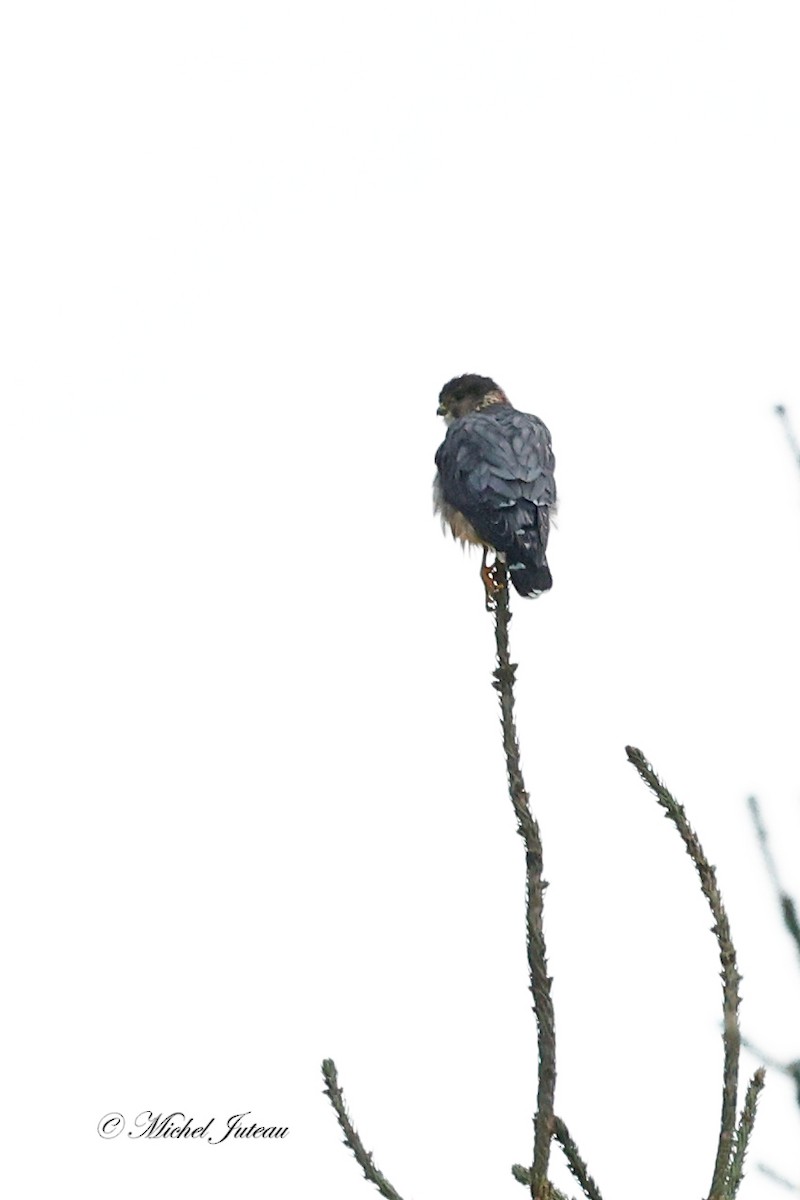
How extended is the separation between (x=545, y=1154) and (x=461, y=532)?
5273 mm

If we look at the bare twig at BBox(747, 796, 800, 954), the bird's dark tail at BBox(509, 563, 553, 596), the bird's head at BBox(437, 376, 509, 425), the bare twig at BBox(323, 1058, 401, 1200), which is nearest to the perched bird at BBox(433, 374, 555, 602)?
the bird's dark tail at BBox(509, 563, 553, 596)

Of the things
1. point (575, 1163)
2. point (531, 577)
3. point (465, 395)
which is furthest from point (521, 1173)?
point (465, 395)

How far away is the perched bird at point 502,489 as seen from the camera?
Result: 6668 mm

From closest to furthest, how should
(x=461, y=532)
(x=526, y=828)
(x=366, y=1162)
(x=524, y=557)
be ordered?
(x=366, y=1162)
(x=526, y=828)
(x=524, y=557)
(x=461, y=532)

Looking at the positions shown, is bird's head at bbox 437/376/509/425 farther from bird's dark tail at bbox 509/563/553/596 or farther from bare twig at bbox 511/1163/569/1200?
bare twig at bbox 511/1163/569/1200

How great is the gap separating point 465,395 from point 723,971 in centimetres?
697

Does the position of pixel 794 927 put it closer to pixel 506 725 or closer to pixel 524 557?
pixel 506 725

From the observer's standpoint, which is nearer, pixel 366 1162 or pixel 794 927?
pixel 366 1162

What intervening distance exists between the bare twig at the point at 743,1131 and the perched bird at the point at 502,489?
387 centimetres

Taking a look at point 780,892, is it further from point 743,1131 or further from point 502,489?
point 502,489

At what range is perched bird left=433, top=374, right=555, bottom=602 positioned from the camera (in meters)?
6.67

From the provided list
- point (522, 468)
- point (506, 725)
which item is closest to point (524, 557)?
point (522, 468)

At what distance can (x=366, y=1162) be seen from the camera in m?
2.59

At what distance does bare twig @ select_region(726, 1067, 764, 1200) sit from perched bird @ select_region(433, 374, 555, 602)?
3.87 m
